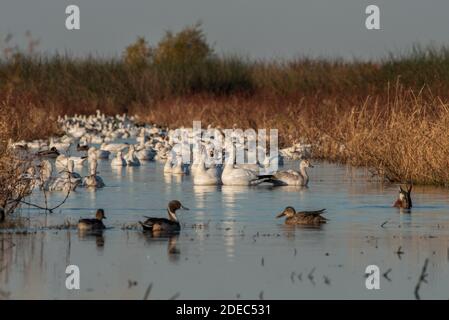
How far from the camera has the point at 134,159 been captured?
23.4m

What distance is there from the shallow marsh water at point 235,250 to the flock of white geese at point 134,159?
0.89 meters

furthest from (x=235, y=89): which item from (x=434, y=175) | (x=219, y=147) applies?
(x=434, y=175)

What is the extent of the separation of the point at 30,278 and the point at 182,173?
11246mm

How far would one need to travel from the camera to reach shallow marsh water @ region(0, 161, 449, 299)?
928 centimetres

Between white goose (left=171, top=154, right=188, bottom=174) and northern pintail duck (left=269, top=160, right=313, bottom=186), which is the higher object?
white goose (left=171, top=154, right=188, bottom=174)

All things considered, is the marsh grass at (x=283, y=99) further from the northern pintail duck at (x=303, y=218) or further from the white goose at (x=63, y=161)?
the northern pintail duck at (x=303, y=218)

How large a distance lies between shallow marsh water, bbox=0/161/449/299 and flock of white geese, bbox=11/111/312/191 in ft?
2.93

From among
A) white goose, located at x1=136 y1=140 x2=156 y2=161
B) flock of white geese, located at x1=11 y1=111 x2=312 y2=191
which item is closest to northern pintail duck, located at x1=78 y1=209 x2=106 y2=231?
flock of white geese, located at x1=11 y1=111 x2=312 y2=191

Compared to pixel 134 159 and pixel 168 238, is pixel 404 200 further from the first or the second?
pixel 134 159

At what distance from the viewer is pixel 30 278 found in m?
9.66

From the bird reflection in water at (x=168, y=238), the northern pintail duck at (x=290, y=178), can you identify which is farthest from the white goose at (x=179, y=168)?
the bird reflection in water at (x=168, y=238)

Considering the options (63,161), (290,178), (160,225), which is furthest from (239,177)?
(160,225)

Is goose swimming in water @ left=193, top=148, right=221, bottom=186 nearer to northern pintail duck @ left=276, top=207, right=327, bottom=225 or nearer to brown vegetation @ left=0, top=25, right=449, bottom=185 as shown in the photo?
brown vegetation @ left=0, top=25, right=449, bottom=185
